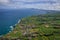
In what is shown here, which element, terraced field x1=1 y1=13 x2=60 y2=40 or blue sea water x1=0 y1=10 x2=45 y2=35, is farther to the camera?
blue sea water x1=0 y1=10 x2=45 y2=35

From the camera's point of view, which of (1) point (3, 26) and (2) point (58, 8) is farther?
(2) point (58, 8)

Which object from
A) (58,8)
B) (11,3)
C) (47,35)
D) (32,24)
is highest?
(11,3)

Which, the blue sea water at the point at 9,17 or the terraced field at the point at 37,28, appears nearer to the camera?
the terraced field at the point at 37,28

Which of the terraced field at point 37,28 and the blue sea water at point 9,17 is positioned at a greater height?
the blue sea water at point 9,17

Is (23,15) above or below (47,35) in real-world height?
above

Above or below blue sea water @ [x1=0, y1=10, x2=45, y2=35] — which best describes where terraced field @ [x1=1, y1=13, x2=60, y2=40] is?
below

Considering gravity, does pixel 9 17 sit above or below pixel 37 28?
above

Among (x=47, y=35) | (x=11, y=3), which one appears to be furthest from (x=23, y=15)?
(x=47, y=35)

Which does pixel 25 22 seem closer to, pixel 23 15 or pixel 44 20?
pixel 23 15
